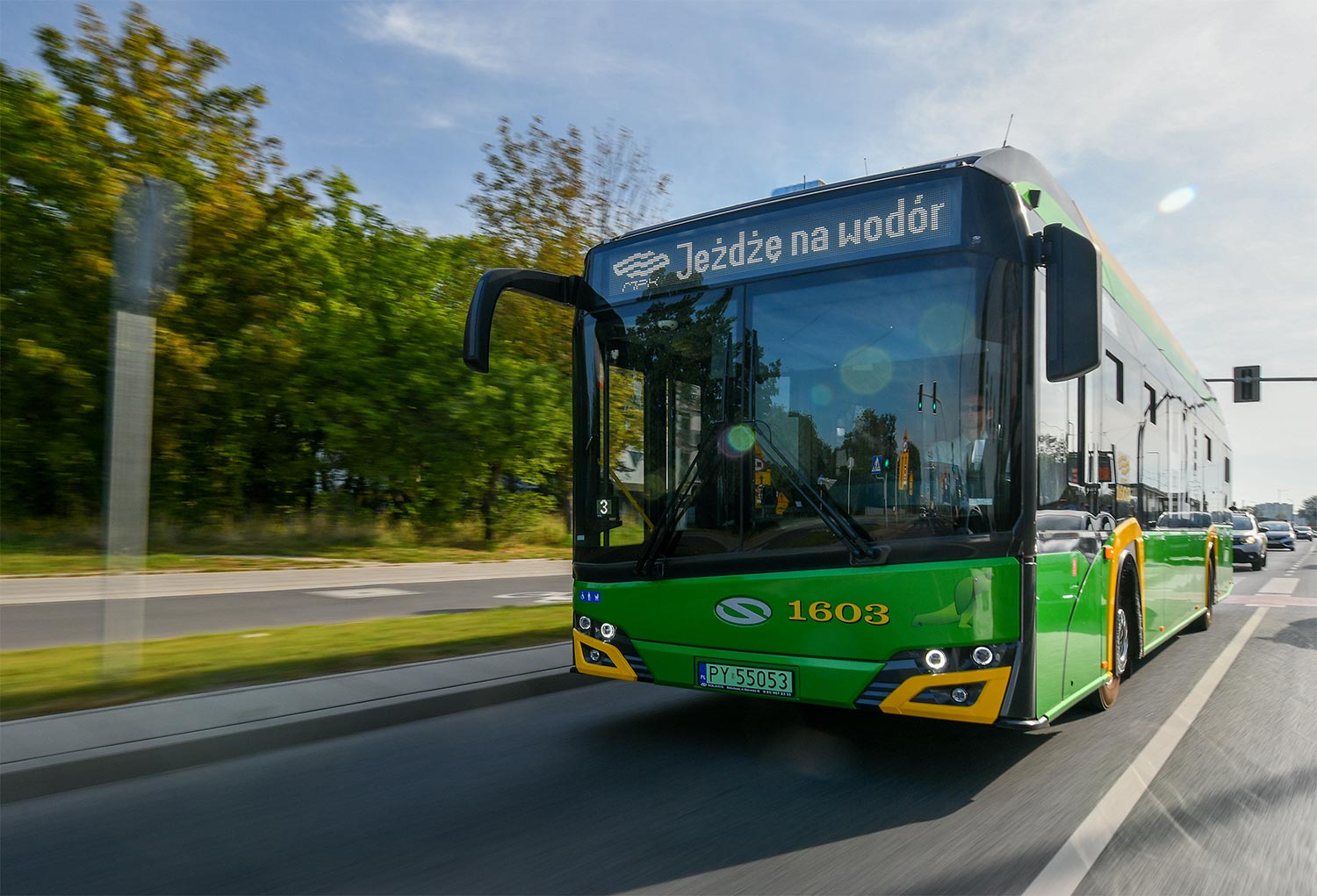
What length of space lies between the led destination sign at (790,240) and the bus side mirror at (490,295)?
25 cm

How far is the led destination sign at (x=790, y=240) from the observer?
5.18m

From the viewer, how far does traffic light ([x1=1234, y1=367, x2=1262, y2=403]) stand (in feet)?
94.4

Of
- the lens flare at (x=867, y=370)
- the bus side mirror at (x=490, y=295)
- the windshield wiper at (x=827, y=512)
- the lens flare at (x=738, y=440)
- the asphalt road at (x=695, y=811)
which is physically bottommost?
the asphalt road at (x=695, y=811)

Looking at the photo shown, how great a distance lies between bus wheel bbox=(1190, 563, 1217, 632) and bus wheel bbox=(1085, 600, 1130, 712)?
494 centimetres

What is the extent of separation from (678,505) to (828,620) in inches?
43.7

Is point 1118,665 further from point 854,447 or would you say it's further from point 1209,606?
point 1209,606

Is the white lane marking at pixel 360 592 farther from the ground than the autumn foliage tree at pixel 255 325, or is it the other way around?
the autumn foliage tree at pixel 255 325

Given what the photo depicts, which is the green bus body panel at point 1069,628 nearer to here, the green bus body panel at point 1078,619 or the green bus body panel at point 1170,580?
the green bus body panel at point 1078,619

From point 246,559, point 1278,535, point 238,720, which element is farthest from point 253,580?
point 1278,535

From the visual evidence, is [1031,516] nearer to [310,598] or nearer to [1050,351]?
[1050,351]

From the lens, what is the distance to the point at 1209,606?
38.0 ft

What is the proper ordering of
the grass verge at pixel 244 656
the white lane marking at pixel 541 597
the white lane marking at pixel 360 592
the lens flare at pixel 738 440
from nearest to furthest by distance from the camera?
the lens flare at pixel 738 440
the grass verge at pixel 244 656
the white lane marking at pixel 541 597
the white lane marking at pixel 360 592

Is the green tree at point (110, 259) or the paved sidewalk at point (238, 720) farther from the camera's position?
the green tree at point (110, 259)

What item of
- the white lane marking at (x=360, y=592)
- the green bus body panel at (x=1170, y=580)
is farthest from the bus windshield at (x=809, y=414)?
the white lane marking at (x=360, y=592)
